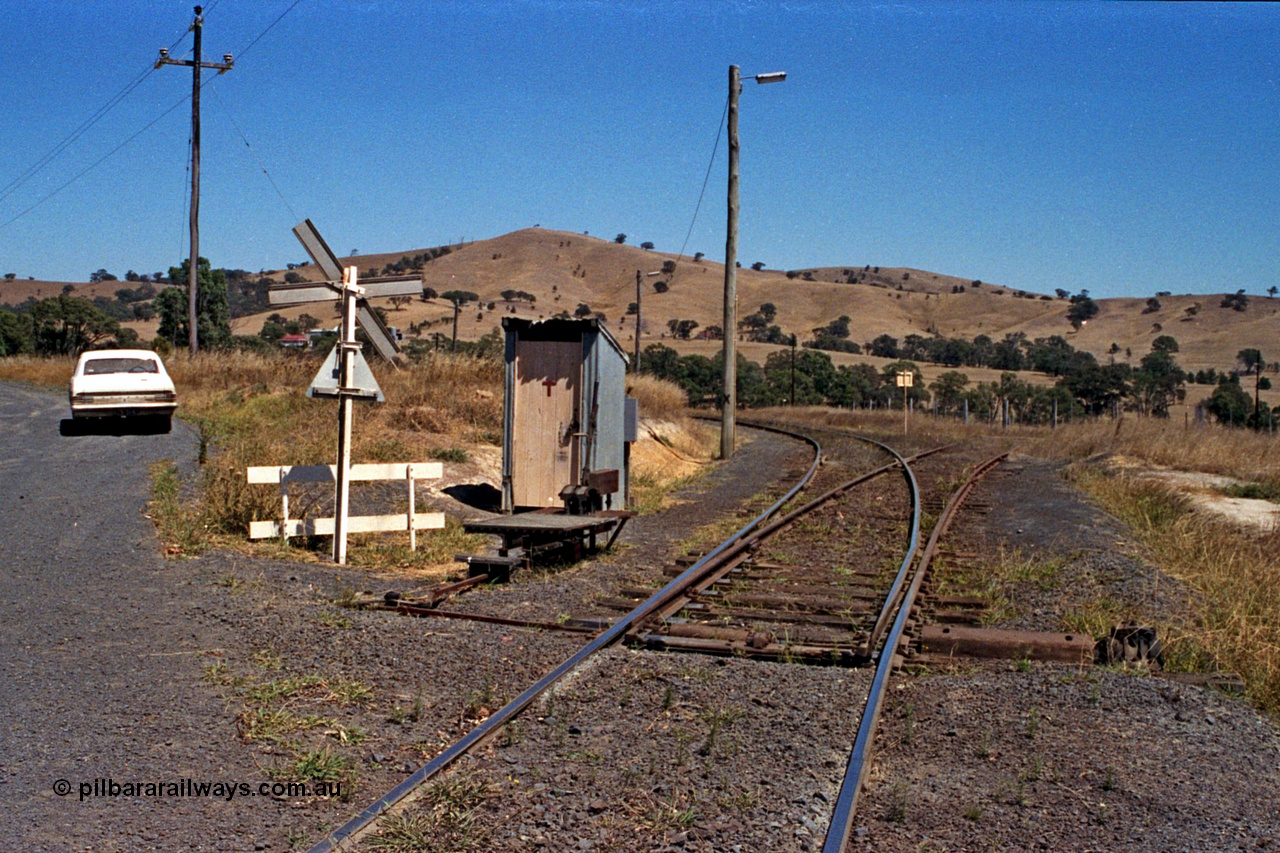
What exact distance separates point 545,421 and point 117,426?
11835 millimetres

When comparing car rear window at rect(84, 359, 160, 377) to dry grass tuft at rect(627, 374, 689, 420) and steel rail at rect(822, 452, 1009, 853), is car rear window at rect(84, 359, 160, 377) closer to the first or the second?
dry grass tuft at rect(627, 374, 689, 420)

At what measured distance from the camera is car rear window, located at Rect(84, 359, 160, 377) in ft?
72.5

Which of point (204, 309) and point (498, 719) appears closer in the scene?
point (498, 719)

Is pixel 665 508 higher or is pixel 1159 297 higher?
pixel 1159 297

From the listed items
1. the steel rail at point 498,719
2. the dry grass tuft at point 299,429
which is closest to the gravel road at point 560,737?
the steel rail at point 498,719

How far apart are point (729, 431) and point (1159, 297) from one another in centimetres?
13785

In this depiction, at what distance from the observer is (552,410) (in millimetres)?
14539

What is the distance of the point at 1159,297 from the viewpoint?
145 meters

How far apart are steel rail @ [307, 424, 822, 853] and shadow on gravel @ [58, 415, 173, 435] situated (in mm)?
14543

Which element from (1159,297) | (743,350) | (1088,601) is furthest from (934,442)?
(1159,297)

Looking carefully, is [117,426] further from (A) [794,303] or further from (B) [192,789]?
(A) [794,303]

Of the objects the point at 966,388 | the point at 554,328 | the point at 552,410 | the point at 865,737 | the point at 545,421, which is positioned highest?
the point at 966,388

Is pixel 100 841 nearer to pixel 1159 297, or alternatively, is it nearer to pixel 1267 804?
pixel 1267 804

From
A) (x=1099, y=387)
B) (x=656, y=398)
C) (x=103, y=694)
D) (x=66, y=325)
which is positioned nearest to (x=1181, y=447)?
(x=656, y=398)
